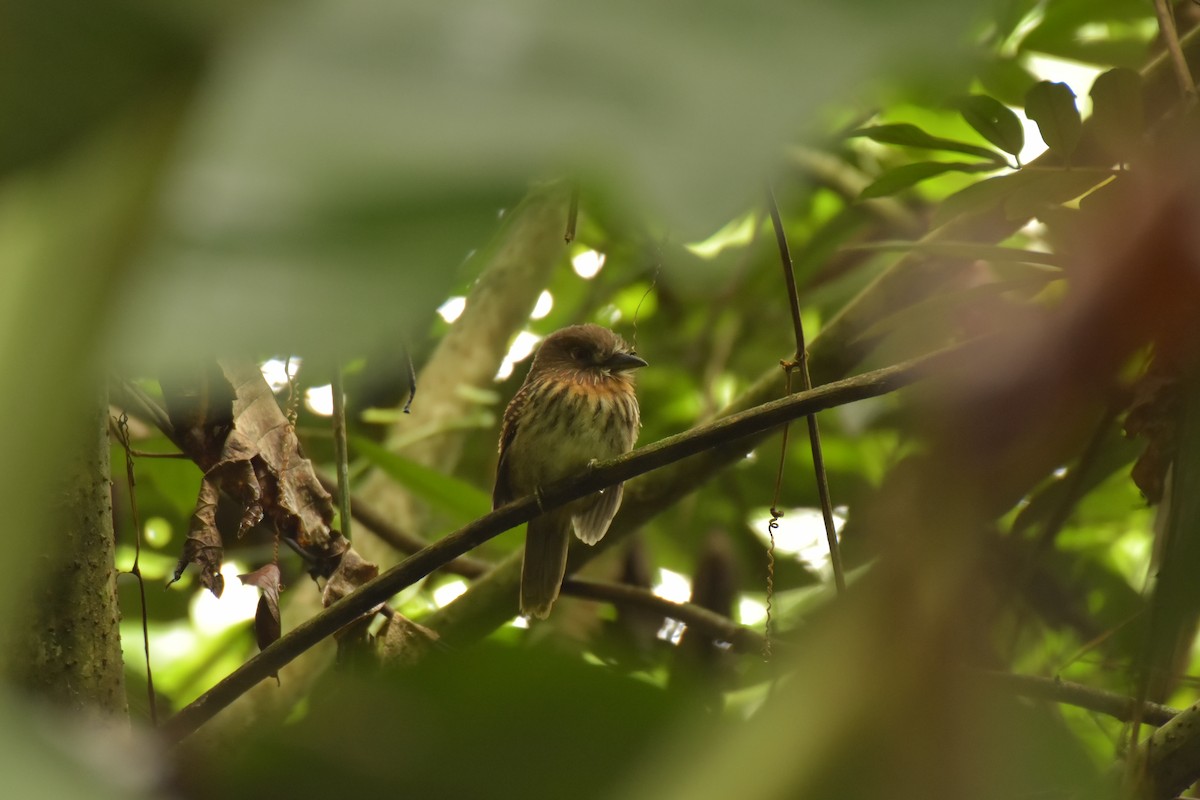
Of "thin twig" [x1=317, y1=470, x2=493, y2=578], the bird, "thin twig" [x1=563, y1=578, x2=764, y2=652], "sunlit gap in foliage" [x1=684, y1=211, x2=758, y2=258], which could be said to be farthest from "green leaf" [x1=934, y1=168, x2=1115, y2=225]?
the bird

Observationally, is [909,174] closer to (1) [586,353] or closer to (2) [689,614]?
(2) [689,614]

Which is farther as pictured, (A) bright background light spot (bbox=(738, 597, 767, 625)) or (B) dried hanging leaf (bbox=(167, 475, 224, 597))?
(A) bright background light spot (bbox=(738, 597, 767, 625))

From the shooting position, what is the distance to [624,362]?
3.95 metres

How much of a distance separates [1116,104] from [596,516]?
2.17 m

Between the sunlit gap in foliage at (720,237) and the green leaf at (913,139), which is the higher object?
the green leaf at (913,139)

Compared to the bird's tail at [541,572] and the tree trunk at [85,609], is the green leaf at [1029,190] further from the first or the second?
the bird's tail at [541,572]

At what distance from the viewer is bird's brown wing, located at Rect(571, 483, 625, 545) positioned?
331cm

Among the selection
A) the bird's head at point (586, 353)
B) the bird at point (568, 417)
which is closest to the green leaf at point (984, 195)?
the bird at point (568, 417)

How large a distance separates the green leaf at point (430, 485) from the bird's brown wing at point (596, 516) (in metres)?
0.30

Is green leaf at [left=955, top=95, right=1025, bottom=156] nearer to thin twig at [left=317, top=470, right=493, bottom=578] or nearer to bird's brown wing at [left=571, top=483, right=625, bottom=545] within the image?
bird's brown wing at [left=571, top=483, right=625, bottom=545]

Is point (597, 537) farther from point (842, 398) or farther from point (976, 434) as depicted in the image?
point (976, 434)

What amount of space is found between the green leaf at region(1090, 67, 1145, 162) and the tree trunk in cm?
118

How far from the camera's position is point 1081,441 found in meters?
0.36

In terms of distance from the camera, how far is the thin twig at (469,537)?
1.40m
